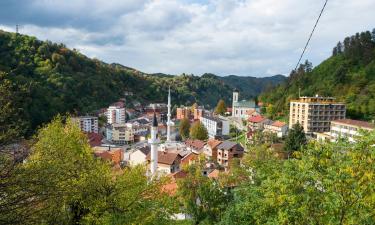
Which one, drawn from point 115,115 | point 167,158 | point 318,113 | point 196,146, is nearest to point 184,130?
point 196,146

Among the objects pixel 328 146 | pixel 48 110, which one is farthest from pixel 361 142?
pixel 48 110

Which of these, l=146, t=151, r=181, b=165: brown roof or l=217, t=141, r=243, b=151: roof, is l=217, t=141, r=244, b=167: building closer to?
l=217, t=141, r=243, b=151: roof

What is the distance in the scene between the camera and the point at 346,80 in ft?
185

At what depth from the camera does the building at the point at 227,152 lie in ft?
116

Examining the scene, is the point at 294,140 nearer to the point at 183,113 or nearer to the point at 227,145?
the point at 227,145

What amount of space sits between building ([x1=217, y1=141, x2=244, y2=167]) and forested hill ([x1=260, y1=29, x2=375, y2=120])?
18402 millimetres

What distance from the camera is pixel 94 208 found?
9.84m

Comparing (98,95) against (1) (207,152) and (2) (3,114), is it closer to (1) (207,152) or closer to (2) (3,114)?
(1) (207,152)

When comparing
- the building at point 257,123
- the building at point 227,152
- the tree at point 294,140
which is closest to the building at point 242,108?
the building at point 257,123

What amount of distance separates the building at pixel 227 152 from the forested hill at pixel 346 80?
18402 millimetres

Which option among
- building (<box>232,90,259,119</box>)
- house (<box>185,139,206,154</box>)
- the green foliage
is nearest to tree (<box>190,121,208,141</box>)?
house (<box>185,139,206,154</box>)

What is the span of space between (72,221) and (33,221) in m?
4.38

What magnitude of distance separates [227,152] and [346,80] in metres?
31.0

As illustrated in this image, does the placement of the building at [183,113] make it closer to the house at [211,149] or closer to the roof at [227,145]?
the house at [211,149]
